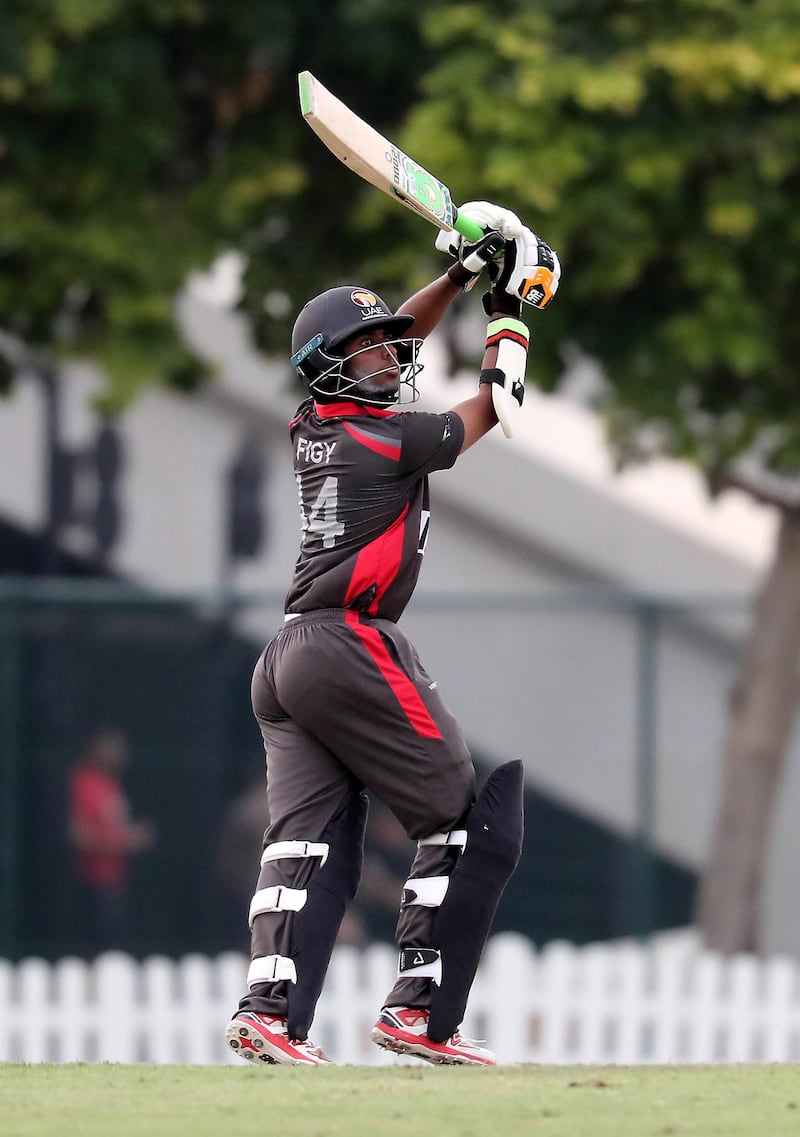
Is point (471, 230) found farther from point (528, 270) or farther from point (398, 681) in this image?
point (398, 681)

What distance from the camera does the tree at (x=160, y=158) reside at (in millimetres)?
8742

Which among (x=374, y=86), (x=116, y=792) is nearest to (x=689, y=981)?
(x=116, y=792)

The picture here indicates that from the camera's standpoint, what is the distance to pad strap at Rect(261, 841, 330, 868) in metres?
5.09

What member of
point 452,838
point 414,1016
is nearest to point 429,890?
point 452,838

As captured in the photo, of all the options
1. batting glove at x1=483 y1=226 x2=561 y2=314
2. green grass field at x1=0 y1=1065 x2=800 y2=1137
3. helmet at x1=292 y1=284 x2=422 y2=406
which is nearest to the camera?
green grass field at x1=0 y1=1065 x2=800 y2=1137

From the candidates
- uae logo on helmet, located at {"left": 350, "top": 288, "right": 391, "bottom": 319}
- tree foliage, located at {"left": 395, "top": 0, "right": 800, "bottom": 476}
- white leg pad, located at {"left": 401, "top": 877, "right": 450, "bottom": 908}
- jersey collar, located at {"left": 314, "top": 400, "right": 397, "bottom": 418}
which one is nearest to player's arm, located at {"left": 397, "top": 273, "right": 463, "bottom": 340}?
uae logo on helmet, located at {"left": 350, "top": 288, "right": 391, "bottom": 319}

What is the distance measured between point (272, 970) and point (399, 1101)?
82cm

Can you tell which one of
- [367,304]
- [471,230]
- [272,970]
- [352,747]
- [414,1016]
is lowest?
[414,1016]

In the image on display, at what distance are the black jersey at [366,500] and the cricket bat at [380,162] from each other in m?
0.57

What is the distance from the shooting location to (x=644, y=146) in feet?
27.5

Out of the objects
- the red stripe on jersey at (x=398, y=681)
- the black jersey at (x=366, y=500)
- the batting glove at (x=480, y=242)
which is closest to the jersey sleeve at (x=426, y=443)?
the black jersey at (x=366, y=500)

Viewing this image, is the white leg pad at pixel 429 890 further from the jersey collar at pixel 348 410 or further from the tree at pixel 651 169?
the tree at pixel 651 169

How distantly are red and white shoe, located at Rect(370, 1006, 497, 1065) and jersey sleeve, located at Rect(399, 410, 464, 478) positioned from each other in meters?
1.34

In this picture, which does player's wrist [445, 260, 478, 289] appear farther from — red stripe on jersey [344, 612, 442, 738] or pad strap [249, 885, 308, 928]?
pad strap [249, 885, 308, 928]
